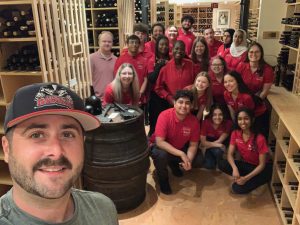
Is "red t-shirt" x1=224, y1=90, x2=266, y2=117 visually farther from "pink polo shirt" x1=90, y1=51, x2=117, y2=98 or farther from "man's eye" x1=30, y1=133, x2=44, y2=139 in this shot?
"man's eye" x1=30, y1=133, x2=44, y2=139

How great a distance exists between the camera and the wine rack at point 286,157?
2.67m

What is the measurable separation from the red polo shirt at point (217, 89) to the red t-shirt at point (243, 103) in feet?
0.50

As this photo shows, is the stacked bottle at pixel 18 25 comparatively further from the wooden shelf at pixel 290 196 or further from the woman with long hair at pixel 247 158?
the wooden shelf at pixel 290 196

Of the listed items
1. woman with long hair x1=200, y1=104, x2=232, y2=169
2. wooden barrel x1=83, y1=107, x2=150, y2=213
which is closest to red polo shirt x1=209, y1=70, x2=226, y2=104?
woman with long hair x1=200, y1=104, x2=232, y2=169

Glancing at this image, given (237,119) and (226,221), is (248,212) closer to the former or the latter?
(226,221)

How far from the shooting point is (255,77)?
387cm

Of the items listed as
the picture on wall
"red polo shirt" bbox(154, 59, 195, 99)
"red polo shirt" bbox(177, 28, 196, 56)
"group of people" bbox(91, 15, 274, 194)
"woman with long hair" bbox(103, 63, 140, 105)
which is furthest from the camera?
the picture on wall

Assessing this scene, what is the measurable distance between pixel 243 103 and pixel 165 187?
140 centimetres

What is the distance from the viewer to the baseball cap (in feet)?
2.99

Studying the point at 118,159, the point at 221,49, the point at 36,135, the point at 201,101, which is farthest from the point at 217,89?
the point at 36,135

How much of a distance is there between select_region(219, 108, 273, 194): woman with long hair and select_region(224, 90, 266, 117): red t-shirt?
351 mm

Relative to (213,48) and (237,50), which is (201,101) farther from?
(213,48)

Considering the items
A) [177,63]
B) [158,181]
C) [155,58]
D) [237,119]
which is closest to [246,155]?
[237,119]

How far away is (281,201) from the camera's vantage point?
3.03 meters
